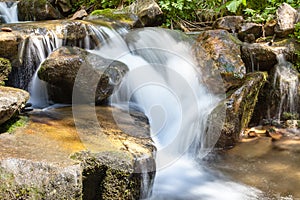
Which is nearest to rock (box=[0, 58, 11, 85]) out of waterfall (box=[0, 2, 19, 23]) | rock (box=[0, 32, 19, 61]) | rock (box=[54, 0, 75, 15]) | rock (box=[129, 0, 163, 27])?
rock (box=[0, 32, 19, 61])

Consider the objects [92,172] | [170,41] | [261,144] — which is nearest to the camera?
[92,172]

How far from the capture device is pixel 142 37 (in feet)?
21.7

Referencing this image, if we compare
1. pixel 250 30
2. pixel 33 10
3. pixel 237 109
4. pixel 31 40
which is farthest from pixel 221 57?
pixel 33 10

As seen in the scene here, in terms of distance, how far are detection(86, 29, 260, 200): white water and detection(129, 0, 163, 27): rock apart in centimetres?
139

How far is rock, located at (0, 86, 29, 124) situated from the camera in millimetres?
3007

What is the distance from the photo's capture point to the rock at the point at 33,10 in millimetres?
8344

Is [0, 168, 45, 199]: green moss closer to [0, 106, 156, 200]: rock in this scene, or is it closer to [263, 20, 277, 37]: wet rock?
[0, 106, 156, 200]: rock

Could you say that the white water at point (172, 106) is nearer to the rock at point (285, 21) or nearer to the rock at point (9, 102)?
the rock at point (9, 102)

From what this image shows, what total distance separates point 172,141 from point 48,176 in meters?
2.53

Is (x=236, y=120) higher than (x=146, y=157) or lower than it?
lower

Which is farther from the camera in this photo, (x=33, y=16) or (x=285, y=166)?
(x=33, y=16)

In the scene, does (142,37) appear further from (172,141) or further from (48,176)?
(48,176)

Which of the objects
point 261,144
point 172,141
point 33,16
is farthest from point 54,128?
point 33,16

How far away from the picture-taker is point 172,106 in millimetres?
5258
